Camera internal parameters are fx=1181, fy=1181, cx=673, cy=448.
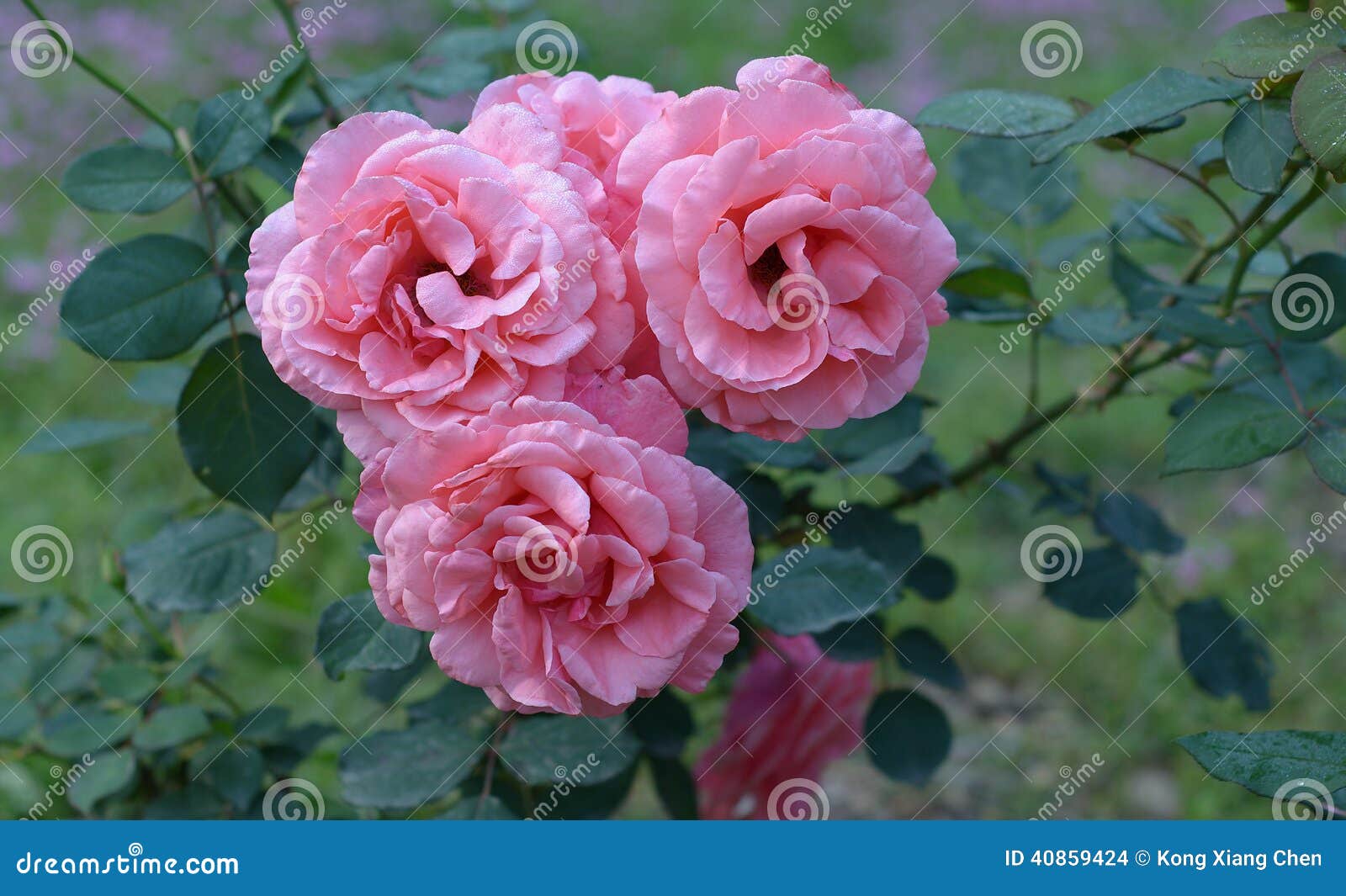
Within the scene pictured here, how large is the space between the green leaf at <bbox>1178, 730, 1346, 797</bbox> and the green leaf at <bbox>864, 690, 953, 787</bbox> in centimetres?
45

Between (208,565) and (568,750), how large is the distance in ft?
1.24

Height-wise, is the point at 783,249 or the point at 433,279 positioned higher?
the point at 783,249

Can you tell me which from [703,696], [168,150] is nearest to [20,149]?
[168,150]

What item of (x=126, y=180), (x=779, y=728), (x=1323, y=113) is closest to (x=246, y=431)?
(x=126, y=180)

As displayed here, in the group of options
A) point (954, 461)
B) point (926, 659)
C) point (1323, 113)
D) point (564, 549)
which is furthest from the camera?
point (954, 461)

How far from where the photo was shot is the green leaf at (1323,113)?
80 centimetres

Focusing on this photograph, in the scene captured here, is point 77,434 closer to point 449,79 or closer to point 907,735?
point 449,79

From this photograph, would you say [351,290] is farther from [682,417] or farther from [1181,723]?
[1181,723]

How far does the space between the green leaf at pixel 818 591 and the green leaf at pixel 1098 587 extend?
0.26 meters

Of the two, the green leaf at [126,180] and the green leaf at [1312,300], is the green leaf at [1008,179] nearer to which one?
the green leaf at [1312,300]

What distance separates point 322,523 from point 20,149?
8.39ft

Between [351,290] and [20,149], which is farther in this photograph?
[20,149]

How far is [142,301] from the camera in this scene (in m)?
0.97

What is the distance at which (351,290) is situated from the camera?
2.44ft
